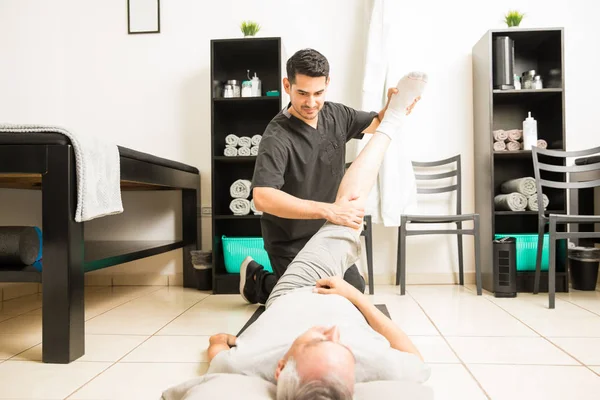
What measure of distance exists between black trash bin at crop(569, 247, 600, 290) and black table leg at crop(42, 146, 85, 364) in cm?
266

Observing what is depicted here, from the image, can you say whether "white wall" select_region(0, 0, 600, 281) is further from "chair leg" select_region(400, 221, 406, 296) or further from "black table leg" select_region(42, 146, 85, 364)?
Result: "black table leg" select_region(42, 146, 85, 364)

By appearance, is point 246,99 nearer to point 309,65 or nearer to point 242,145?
point 242,145

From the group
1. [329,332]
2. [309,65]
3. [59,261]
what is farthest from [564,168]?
[59,261]

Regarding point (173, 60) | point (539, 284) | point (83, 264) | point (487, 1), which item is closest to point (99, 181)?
point (83, 264)

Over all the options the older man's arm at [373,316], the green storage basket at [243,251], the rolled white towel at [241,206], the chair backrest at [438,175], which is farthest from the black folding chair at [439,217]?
the older man's arm at [373,316]

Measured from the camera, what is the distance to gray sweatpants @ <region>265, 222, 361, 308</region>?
1400 mm

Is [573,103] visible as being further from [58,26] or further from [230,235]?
[58,26]

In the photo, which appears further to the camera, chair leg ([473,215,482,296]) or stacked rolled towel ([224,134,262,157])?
stacked rolled towel ([224,134,262,157])

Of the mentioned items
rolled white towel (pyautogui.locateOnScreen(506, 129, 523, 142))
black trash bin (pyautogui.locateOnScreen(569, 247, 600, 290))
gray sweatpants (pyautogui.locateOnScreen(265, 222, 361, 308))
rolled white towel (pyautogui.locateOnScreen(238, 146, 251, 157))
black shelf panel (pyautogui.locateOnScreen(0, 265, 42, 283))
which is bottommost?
black trash bin (pyautogui.locateOnScreen(569, 247, 600, 290))

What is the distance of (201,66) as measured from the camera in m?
3.14

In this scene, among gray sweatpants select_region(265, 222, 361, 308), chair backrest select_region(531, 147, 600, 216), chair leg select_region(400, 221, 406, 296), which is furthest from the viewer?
chair leg select_region(400, 221, 406, 296)

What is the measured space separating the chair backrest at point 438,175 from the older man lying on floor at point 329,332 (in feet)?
4.29

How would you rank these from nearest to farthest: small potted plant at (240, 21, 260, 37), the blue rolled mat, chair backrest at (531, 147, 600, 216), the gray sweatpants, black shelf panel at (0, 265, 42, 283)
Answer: the gray sweatpants
black shelf panel at (0, 265, 42, 283)
the blue rolled mat
chair backrest at (531, 147, 600, 216)
small potted plant at (240, 21, 260, 37)

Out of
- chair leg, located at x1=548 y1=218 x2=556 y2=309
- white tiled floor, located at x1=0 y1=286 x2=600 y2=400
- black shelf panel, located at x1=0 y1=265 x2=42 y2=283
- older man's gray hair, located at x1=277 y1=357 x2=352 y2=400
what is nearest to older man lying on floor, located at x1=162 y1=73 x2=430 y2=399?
older man's gray hair, located at x1=277 y1=357 x2=352 y2=400
